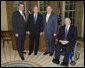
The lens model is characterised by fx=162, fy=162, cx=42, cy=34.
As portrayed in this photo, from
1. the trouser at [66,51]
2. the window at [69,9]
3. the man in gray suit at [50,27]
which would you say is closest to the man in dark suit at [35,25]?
the man in gray suit at [50,27]

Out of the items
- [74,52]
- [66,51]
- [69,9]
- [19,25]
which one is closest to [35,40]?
[19,25]

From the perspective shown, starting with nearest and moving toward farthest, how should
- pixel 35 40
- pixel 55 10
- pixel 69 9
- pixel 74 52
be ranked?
pixel 74 52
pixel 35 40
pixel 55 10
pixel 69 9

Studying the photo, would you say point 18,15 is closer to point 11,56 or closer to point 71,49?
point 11,56

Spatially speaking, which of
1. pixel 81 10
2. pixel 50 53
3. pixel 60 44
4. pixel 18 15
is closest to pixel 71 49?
pixel 60 44

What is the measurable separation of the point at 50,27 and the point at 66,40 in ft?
2.25

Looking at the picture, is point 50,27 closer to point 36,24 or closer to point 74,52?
point 36,24

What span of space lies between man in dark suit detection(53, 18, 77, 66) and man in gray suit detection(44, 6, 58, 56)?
1.64 feet

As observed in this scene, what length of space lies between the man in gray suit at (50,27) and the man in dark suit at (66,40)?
500 mm

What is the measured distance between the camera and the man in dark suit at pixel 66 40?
3.57 m

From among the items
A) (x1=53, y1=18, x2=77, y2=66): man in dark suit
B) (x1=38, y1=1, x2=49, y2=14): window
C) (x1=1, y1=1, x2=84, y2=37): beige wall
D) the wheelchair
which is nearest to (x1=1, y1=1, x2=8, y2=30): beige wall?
(x1=1, y1=1, x2=84, y2=37): beige wall

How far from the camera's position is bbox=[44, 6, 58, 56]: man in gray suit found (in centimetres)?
421

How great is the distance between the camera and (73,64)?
3750 mm

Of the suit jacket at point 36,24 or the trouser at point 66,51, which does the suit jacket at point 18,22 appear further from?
the trouser at point 66,51

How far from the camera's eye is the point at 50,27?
4.24m
